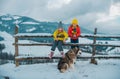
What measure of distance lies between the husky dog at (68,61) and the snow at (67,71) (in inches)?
8.4

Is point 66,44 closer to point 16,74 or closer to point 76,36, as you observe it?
point 76,36

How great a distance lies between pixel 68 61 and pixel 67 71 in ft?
1.59

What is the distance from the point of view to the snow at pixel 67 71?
15.7 m

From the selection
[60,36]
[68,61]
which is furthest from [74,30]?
[68,61]

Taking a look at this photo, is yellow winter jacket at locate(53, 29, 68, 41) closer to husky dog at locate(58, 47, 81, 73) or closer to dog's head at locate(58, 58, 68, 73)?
husky dog at locate(58, 47, 81, 73)

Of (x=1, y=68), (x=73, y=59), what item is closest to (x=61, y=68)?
(x=73, y=59)

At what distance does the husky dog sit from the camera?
52.1 feet

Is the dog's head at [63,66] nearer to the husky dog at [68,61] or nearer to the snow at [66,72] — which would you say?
the husky dog at [68,61]

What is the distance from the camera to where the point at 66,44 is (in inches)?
666

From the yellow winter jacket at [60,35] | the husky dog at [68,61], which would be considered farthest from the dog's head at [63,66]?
the yellow winter jacket at [60,35]

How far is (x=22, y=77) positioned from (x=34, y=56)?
6.22 feet

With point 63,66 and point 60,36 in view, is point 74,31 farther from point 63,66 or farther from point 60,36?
point 63,66

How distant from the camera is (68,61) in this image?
16141 mm

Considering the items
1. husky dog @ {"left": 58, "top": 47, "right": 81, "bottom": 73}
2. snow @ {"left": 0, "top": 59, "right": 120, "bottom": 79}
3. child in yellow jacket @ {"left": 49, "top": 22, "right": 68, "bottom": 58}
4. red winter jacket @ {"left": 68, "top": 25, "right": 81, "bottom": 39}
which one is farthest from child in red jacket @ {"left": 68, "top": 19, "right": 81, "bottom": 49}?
snow @ {"left": 0, "top": 59, "right": 120, "bottom": 79}
